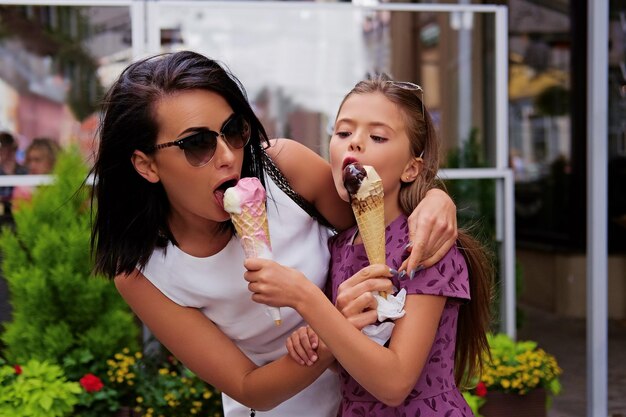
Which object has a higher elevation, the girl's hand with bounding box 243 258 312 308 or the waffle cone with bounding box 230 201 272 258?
the waffle cone with bounding box 230 201 272 258

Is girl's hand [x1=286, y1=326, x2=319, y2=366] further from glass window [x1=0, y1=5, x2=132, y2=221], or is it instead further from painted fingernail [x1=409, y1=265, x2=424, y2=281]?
glass window [x1=0, y1=5, x2=132, y2=221]

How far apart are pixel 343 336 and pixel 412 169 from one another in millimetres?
559

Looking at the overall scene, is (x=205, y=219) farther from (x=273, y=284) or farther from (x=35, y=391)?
(x=35, y=391)

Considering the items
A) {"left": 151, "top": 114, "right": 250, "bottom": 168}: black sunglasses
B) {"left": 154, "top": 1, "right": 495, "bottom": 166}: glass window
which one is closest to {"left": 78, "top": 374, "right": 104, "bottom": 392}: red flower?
{"left": 154, "top": 1, "right": 495, "bottom": 166}: glass window

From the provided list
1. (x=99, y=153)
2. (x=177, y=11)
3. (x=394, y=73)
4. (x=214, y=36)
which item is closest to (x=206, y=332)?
(x=99, y=153)

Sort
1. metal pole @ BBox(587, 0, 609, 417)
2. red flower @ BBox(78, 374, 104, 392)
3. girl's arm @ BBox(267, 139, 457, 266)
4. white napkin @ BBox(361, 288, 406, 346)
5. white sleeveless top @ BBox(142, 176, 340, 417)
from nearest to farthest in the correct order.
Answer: white napkin @ BBox(361, 288, 406, 346)
white sleeveless top @ BBox(142, 176, 340, 417)
girl's arm @ BBox(267, 139, 457, 266)
red flower @ BBox(78, 374, 104, 392)
metal pole @ BBox(587, 0, 609, 417)

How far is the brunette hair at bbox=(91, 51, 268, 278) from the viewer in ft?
7.03

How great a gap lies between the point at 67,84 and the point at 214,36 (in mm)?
1968

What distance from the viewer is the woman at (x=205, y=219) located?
2.10m

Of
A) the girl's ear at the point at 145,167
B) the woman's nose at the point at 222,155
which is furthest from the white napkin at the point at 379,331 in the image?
the girl's ear at the point at 145,167

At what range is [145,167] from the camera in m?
2.18

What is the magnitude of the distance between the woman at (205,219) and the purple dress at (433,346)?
0.24 feet

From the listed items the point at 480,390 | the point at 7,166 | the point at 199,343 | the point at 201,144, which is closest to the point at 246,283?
the point at 199,343

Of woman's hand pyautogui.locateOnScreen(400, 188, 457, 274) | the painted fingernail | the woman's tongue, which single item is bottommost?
the painted fingernail
